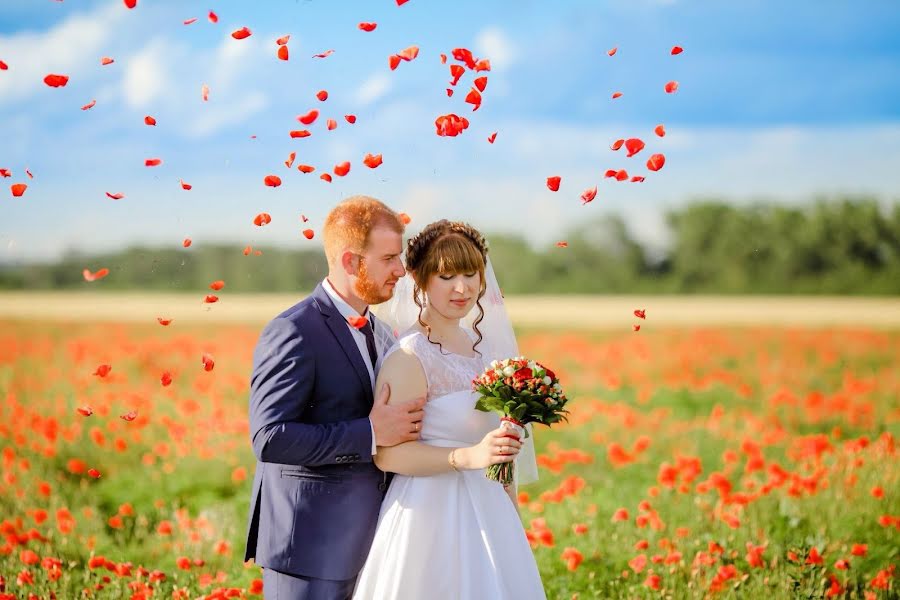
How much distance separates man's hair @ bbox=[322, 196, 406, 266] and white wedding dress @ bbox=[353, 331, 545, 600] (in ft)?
1.79

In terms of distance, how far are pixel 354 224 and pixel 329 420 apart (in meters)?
1.00

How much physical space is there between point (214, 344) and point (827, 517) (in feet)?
40.9

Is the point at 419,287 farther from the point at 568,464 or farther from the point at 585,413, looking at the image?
the point at 585,413

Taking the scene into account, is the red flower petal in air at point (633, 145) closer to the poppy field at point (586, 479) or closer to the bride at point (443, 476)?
the bride at point (443, 476)

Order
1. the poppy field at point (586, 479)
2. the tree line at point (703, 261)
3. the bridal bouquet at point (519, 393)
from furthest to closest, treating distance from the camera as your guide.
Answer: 1. the tree line at point (703, 261)
2. the poppy field at point (586, 479)
3. the bridal bouquet at point (519, 393)

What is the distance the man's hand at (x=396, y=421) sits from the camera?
180 inches

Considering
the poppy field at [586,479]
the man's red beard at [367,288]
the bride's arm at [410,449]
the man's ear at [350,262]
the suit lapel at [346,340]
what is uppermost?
the man's ear at [350,262]

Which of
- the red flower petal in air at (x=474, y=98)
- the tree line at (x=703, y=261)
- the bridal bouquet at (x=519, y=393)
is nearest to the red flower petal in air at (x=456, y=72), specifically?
the red flower petal in air at (x=474, y=98)

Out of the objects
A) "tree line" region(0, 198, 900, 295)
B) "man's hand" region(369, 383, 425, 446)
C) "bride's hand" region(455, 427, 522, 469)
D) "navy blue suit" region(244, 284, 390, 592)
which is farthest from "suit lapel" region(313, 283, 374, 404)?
"tree line" region(0, 198, 900, 295)

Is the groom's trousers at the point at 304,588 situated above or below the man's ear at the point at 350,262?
below

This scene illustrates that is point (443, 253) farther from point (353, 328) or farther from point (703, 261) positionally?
point (703, 261)

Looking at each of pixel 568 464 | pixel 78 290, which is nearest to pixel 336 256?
pixel 568 464

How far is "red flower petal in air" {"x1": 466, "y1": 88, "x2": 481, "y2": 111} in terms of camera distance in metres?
5.52

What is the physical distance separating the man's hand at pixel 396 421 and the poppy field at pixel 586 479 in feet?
4.47
